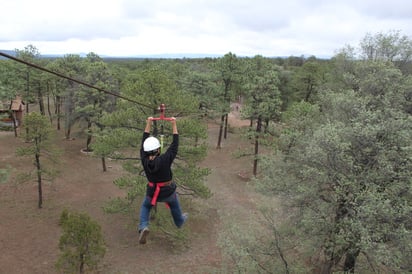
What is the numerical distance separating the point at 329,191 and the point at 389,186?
1741 millimetres

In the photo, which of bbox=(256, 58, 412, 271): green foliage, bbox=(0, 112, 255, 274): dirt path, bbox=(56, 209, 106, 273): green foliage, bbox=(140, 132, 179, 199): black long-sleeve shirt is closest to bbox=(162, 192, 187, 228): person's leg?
bbox=(140, 132, 179, 199): black long-sleeve shirt

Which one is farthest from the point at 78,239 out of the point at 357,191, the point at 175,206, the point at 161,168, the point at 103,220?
the point at 357,191

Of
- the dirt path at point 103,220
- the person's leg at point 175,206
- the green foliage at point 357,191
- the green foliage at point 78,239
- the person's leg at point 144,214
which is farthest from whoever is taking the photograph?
the dirt path at point 103,220

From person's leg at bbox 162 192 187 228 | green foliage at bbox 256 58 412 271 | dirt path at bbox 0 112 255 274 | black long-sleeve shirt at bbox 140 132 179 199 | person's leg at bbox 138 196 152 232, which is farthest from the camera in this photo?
dirt path at bbox 0 112 255 274

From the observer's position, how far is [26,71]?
95.4ft

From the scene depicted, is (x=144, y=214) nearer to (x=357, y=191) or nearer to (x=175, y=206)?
(x=175, y=206)

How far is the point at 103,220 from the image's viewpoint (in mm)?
16953

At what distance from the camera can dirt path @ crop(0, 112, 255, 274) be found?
13.2 meters

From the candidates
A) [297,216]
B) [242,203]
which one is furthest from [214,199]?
[297,216]

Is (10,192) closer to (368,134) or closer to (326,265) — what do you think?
(326,265)

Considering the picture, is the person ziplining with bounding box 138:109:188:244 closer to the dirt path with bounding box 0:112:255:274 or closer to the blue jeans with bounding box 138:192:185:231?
the blue jeans with bounding box 138:192:185:231

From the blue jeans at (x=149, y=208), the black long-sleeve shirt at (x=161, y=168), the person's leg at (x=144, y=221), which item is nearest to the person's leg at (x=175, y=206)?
the blue jeans at (x=149, y=208)

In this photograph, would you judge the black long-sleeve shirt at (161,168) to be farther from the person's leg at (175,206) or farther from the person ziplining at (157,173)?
the person's leg at (175,206)

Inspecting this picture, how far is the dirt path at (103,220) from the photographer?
43.4ft
